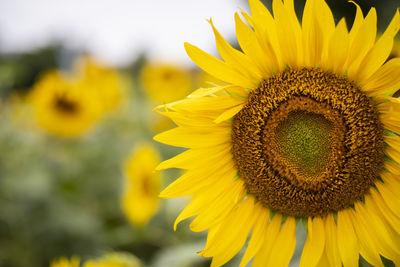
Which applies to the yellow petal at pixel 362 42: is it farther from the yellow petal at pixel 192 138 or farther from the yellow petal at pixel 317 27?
the yellow petal at pixel 192 138

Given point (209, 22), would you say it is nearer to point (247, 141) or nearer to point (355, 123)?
point (247, 141)

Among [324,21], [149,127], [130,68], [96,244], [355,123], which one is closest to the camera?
[324,21]

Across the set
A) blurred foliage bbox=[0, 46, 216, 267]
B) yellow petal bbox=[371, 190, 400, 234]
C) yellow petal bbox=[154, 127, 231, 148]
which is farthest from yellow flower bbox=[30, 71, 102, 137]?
yellow petal bbox=[371, 190, 400, 234]

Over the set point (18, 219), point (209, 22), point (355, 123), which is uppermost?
point (209, 22)

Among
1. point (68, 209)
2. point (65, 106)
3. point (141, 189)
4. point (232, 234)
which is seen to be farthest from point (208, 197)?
point (65, 106)

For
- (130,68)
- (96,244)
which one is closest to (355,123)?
(96,244)

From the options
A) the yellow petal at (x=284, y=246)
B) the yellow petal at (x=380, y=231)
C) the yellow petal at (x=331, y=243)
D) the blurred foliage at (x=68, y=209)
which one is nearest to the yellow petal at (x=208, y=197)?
the yellow petal at (x=284, y=246)

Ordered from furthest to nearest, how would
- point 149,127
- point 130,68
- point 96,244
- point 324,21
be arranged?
1. point 130,68
2. point 149,127
3. point 96,244
4. point 324,21
